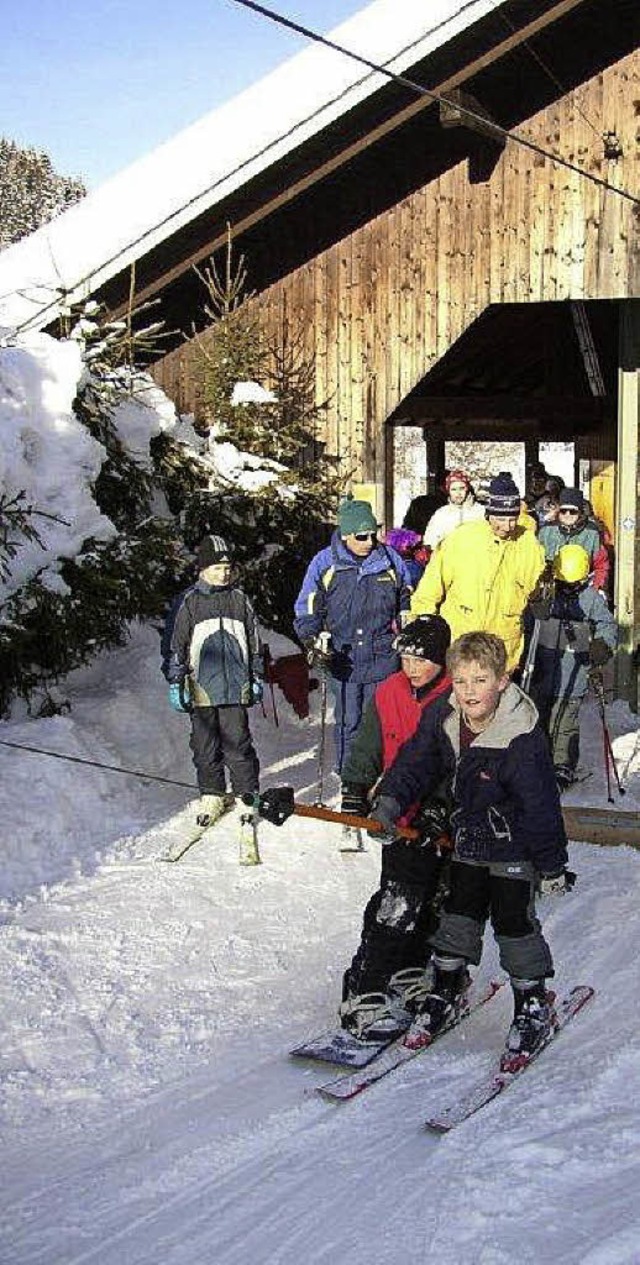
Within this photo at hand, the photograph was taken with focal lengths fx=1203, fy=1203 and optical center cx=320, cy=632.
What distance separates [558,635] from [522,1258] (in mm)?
5417

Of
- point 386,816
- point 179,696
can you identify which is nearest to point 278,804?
point 386,816

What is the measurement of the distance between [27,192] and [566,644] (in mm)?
55281

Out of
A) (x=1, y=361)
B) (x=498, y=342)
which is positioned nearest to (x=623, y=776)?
(x=1, y=361)

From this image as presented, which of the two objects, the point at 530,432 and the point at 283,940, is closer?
the point at 283,940

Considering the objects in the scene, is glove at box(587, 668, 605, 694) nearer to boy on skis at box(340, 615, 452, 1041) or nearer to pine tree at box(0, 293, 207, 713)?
pine tree at box(0, 293, 207, 713)

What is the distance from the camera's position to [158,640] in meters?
9.68

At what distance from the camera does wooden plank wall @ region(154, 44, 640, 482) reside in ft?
35.2

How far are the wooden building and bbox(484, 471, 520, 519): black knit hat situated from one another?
4.22 metres

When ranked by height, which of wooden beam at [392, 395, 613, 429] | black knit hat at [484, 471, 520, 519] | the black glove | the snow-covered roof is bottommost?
the black glove

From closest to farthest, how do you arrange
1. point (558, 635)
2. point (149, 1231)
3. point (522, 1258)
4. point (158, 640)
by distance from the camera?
1. point (522, 1258)
2. point (149, 1231)
3. point (558, 635)
4. point (158, 640)

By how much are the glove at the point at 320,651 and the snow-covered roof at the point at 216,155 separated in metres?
4.04

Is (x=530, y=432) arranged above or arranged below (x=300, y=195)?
below

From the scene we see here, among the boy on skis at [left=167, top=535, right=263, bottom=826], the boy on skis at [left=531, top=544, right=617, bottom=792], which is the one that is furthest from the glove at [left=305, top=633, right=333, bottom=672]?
the boy on skis at [left=531, top=544, right=617, bottom=792]

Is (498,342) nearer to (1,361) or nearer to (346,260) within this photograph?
(346,260)
